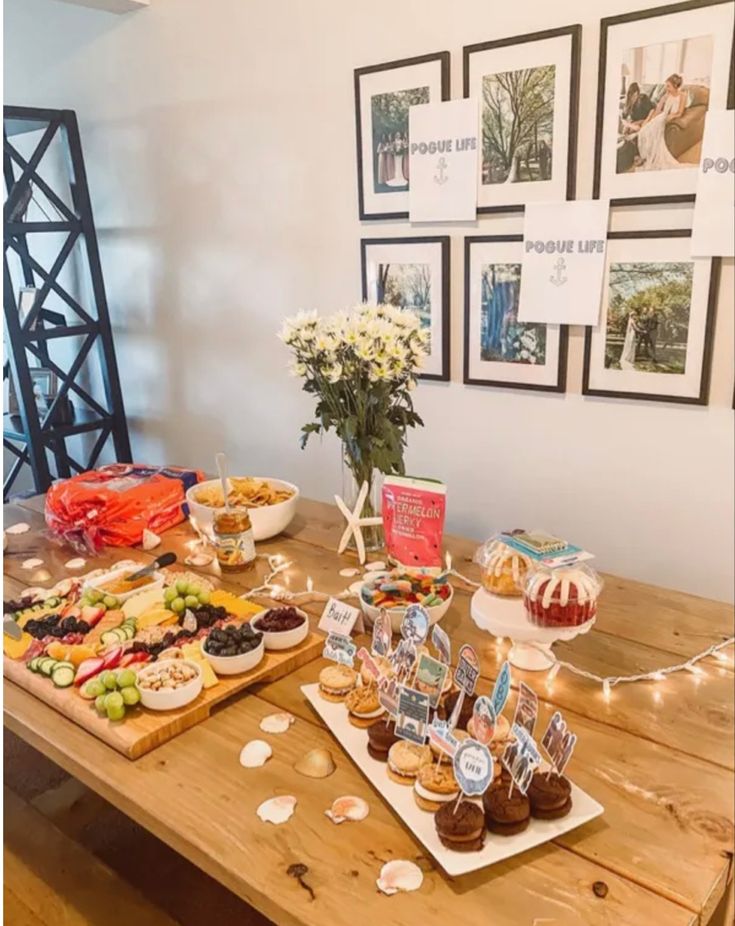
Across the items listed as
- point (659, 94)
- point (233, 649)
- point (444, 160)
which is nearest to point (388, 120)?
point (444, 160)

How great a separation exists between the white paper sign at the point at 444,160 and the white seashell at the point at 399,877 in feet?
4.89

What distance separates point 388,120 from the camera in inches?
78.5

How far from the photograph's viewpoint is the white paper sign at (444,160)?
6.09 feet

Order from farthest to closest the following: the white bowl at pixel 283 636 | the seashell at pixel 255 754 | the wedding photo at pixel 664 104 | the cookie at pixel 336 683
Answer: the wedding photo at pixel 664 104, the white bowl at pixel 283 636, the cookie at pixel 336 683, the seashell at pixel 255 754

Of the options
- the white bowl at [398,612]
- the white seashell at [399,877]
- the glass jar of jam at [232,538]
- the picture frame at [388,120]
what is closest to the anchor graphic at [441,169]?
the picture frame at [388,120]

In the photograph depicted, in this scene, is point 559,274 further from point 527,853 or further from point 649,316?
point 527,853

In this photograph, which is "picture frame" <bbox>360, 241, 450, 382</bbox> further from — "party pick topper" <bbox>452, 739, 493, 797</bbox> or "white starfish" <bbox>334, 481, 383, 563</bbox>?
"party pick topper" <bbox>452, 739, 493, 797</bbox>

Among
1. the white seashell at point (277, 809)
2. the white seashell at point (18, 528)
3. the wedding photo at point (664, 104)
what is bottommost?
the white seashell at point (277, 809)

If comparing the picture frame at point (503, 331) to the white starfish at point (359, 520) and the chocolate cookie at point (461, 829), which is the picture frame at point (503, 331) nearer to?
the white starfish at point (359, 520)

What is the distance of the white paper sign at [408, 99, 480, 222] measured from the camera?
73.1 inches

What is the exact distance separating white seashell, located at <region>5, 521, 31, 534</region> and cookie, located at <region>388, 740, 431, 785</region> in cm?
124

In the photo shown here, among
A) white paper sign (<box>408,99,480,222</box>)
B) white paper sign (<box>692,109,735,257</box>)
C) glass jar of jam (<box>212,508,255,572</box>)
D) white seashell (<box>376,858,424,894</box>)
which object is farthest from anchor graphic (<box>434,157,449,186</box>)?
white seashell (<box>376,858,424,894</box>)

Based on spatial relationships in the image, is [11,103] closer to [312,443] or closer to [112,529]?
[312,443]

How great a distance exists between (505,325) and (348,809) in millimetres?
1293
